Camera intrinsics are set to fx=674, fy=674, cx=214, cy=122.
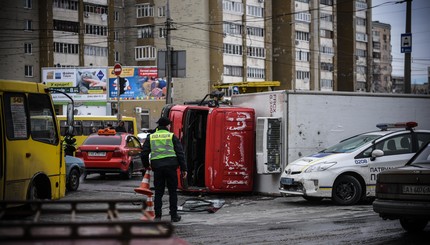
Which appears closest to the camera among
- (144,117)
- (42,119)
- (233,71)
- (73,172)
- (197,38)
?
(42,119)

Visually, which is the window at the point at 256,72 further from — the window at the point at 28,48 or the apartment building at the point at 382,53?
the apartment building at the point at 382,53

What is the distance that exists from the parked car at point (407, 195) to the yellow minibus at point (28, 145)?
5.30 metres

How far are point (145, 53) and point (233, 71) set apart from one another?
33.2ft

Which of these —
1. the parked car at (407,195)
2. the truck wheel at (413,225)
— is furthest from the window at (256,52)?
the parked car at (407,195)

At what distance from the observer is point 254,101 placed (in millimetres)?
17094

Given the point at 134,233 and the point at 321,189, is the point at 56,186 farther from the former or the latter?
the point at 134,233

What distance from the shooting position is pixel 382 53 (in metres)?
133

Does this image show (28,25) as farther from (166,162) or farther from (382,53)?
(382,53)

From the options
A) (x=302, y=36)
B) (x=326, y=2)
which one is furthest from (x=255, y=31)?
(x=326, y=2)

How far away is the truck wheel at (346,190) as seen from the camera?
551 inches

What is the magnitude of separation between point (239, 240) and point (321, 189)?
5.02 meters

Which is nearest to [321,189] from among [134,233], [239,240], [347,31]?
[239,240]

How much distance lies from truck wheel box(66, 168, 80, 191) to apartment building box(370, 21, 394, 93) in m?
111

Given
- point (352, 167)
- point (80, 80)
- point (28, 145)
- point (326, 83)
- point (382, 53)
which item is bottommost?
point (352, 167)
